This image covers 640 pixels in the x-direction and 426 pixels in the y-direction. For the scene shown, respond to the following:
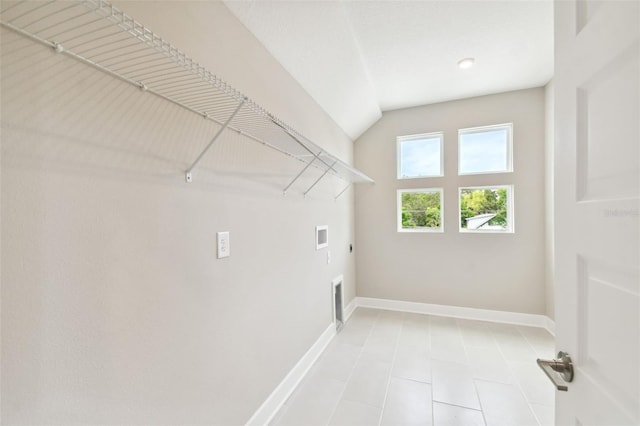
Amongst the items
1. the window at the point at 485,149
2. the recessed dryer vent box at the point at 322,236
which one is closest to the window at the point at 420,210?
the window at the point at 485,149

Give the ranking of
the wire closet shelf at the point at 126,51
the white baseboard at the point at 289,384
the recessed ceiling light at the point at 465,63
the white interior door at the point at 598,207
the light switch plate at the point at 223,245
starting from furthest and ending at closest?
the recessed ceiling light at the point at 465,63
the white baseboard at the point at 289,384
the light switch plate at the point at 223,245
the wire closet shelf at the point at 126,51
the white interior door at the point at 598,207

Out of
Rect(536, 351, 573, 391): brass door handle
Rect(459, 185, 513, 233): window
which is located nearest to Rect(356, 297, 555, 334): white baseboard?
Rect(459, 185, 513, 233): window

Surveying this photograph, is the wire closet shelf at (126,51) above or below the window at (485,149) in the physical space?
below

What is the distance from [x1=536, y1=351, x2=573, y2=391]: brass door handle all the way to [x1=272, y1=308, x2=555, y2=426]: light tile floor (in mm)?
1276

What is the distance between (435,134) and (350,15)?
2076 mm

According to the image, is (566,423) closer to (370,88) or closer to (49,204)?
(49,204)

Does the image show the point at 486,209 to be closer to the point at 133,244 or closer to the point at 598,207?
the point at 598,207

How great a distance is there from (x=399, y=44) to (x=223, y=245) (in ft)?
7.00

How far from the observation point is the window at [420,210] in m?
3.43

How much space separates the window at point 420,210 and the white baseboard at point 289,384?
5.97ft

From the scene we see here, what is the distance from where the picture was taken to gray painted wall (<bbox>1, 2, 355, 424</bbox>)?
25.7 inches

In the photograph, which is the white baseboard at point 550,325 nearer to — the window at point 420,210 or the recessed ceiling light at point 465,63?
the window at point 420,210

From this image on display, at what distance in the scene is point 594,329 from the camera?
0.61 metres

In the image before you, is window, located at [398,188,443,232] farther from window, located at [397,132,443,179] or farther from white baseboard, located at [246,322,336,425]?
white baseboard, located at [246,322,336,425]
